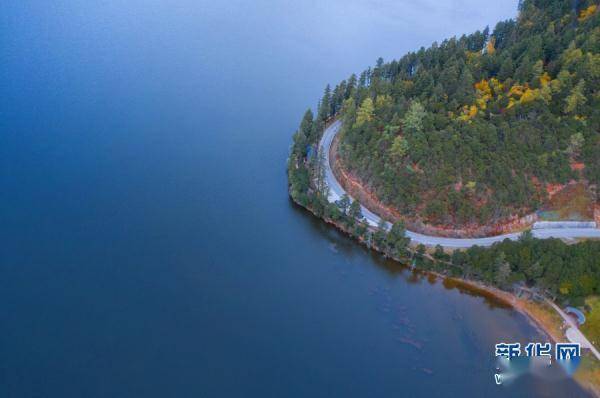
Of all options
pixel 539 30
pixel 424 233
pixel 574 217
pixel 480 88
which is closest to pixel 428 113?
pixel 480 88

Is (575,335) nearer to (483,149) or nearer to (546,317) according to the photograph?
(546,317)

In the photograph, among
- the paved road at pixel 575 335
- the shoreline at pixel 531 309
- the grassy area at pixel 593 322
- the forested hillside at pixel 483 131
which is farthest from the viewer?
the forested hillside at pixel 483 131

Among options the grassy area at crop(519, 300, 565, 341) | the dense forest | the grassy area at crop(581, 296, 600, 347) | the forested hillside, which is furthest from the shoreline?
the forested hillside

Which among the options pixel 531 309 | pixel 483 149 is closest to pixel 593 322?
pixel 531 309

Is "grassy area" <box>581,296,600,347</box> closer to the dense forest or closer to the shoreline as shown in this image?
the dense forest

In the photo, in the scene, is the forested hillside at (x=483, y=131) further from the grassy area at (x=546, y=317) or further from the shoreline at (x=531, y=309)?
the grassy area at (x=546, y=317)

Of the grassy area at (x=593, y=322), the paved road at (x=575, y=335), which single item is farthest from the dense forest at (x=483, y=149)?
the paved road at (x=575, y=335)

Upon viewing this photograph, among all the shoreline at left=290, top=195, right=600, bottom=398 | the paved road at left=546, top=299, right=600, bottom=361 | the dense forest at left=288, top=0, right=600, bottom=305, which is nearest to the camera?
the shoreline at left=290, top=195, right=600, bottom=398
